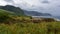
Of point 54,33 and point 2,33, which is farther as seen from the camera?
point 54,33

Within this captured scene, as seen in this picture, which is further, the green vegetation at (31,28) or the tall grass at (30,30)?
the green vegetation at (31,28)

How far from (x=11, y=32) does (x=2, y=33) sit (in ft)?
2.07

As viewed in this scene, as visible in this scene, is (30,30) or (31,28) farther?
(31,28)

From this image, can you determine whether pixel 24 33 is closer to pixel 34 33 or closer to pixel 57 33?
pixel 34 33

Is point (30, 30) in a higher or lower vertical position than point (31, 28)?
higher

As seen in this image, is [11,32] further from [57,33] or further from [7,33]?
[57,33]

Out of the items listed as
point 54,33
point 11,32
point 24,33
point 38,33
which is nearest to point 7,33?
point 11,32

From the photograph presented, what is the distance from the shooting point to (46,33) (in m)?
11.5

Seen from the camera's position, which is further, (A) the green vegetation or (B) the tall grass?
(A) the green vegetation

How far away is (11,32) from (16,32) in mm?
300

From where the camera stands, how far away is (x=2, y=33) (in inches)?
428

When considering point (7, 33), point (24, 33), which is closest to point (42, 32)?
point (24, 33)

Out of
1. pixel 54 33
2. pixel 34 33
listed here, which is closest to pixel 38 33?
pixel 34 33

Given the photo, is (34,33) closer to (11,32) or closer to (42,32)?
(42,32)
